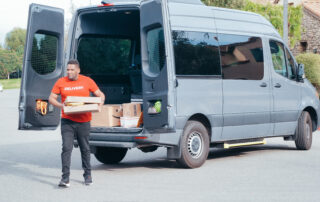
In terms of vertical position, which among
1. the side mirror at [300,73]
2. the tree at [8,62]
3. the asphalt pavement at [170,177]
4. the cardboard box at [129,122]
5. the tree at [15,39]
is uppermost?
the tree at [15,39]

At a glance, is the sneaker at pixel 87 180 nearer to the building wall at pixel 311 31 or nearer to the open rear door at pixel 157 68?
the open rear door at pixel 157 68

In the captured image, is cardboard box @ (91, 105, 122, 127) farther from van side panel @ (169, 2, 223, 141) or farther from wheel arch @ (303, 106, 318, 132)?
wheel arch @ (303, 106, 318, 132)

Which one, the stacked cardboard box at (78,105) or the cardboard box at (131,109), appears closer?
the stacked cardboard box at (78,105)

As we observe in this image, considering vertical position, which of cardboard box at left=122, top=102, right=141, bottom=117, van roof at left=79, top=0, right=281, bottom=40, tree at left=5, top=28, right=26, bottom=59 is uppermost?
tree at left=5, top=28, right=26, bottom=59

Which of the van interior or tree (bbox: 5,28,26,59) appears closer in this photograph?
the van interior

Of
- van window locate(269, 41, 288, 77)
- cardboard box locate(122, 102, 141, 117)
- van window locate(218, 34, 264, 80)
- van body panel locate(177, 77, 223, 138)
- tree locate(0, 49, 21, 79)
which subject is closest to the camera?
van body panel locate(177, 77, 223, 138)

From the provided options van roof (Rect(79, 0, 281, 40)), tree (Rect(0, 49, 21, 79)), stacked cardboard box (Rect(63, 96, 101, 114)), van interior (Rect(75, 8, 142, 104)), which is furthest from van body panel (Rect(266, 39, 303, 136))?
tree (Rect(0, 49, 21, 79))

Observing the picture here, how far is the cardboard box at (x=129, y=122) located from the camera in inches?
389

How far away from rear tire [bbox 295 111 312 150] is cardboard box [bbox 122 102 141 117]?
154 inches

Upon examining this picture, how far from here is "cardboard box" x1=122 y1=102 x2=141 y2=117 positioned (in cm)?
1007

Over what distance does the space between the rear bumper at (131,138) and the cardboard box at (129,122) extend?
0.22 m

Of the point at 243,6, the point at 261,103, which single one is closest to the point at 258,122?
the point at 261,103

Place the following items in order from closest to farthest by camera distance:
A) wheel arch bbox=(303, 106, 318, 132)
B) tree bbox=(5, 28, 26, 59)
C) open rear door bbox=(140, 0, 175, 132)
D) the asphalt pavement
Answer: the asphalt pavement
open rear door bbox=(140, 0, 175, 132)
wheel arch bbox=(303, 106, 318, 132)
tree bbox=(5, 28, 26, 59)

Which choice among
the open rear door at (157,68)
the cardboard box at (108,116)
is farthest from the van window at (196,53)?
the cardboard box at (108,116)
